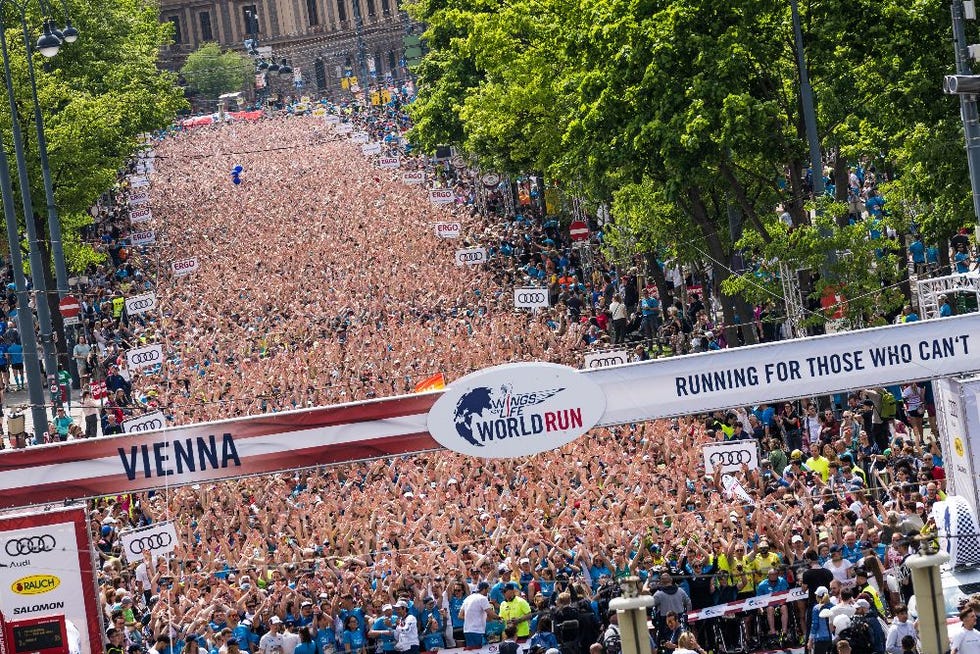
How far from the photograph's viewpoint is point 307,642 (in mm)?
19359

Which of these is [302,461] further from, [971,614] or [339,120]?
[339,120]

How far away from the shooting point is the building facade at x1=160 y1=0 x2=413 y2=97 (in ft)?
588

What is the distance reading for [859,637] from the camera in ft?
56.3

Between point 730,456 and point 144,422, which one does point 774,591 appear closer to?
point 730,456

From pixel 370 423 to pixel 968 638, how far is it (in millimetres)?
6019

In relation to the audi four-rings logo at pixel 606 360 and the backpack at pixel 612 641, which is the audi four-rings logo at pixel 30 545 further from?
the audi four-rings logo at pixel 606 360

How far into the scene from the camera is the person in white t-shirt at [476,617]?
1956cm

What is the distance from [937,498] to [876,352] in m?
2.27

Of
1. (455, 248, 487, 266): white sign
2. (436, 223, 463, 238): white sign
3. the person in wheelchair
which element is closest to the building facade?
(436, 223, 463, 238): white sign

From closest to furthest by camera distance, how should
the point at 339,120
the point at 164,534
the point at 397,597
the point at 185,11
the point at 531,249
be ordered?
the point at 397,597
the point at 164,534
the point at 531,249
the point at 339,120
the point at 185,11

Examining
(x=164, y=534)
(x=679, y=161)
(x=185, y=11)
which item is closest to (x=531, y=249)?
(x=679, y=161)

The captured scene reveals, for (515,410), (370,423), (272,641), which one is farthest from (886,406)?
(272,641)

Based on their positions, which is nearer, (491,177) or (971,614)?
(971,614)

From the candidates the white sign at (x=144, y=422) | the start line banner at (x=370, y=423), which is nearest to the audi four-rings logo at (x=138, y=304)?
the white sign at (x=144, y=422)
